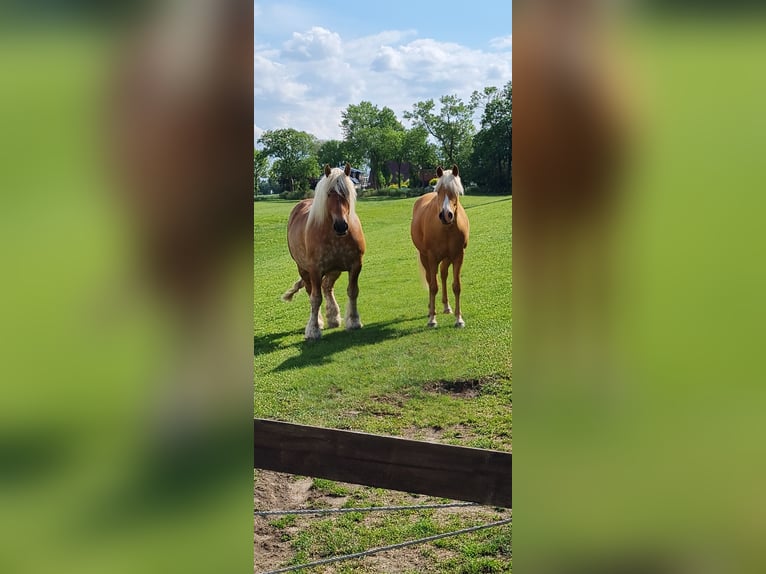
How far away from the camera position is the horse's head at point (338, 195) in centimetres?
476

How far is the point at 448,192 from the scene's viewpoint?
4.73 meters

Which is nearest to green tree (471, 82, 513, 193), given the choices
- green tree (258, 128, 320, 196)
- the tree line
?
the tree line

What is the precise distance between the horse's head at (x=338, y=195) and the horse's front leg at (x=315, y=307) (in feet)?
2.66

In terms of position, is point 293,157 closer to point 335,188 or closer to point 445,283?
point 445,283

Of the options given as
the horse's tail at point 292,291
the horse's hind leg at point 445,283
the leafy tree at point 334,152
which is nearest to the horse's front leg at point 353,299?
the horse's hind leg at point 445,283

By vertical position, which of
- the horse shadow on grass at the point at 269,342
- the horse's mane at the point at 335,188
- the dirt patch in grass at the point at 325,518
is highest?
the horse's mane at the point at 335,188

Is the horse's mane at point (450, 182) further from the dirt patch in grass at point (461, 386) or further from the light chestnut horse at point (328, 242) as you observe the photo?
the dirt patch in grass at point (461, 386)

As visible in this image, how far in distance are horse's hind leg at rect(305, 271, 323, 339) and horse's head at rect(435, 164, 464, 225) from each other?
4.54ft
